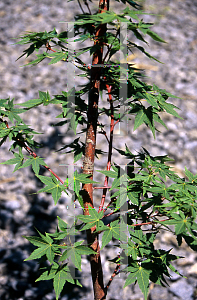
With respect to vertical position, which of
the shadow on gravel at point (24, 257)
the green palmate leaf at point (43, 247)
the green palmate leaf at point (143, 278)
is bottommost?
the shadow on gravel at point (24, 257)

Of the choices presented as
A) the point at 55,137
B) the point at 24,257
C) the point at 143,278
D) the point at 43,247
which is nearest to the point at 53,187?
the point at 43,247

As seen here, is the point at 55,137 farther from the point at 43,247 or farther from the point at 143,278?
the point at 143,278

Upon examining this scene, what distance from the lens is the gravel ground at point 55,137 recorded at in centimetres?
157

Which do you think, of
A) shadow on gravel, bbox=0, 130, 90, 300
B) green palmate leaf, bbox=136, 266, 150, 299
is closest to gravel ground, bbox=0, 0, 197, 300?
shadow on gravel, bbox=0, 130, 90, 300

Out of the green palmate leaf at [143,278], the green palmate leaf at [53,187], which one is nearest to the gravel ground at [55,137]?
the green palmate leaf at [53,187]

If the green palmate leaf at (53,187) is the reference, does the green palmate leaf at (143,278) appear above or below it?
below

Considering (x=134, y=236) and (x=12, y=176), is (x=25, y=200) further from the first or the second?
(x=134, y=236)

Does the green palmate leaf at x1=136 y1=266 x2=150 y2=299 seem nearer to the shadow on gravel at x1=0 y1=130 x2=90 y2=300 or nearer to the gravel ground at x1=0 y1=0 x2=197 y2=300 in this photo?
the gravel ground at x1=0 y1=0 x2=197 y2=300

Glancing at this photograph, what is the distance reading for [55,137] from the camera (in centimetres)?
220

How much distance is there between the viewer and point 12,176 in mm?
1980

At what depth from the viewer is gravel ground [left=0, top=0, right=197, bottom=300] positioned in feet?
5.15

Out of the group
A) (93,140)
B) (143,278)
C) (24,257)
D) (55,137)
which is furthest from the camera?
(55,137)

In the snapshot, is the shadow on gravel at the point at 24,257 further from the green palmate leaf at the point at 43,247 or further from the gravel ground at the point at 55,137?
the green palmate leaf at the point at 43,247

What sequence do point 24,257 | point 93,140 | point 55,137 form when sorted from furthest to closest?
1. point 55,137
2. point 24,257
3. point 93,140
